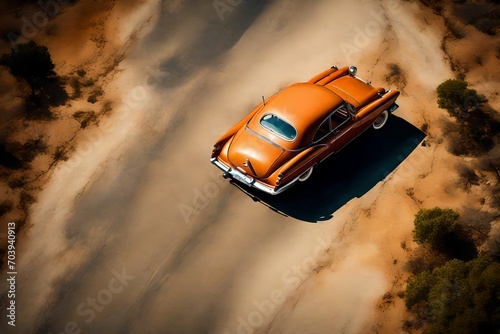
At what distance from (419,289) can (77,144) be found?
9.67 m

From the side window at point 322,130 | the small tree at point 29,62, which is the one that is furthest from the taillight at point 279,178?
the small tree at point 29,62

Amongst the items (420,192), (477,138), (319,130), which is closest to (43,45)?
(319,130)

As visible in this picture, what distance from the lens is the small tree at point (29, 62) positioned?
12586 millimetres

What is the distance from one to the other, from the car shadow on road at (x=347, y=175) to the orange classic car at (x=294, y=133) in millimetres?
464

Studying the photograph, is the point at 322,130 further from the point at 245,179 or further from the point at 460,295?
the point at 460,295

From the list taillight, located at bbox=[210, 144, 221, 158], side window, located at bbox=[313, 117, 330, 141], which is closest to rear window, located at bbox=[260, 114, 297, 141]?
side window, located at bbox=[313, 117, 330, 141]

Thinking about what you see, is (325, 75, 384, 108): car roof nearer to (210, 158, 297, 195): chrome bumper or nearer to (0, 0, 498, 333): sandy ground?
(0, 0, 498, 333): sandy ground

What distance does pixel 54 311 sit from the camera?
930 centimetres

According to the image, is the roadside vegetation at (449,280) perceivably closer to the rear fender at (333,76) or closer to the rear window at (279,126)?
the rear window at (279,126)

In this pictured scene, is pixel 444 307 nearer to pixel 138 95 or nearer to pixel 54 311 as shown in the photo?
pixel 54 311

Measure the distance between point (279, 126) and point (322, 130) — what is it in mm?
1077

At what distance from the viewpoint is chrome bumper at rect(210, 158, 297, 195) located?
996cm

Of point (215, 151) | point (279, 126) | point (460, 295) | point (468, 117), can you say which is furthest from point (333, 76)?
point (460, 295)

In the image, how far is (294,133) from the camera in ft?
33.3
